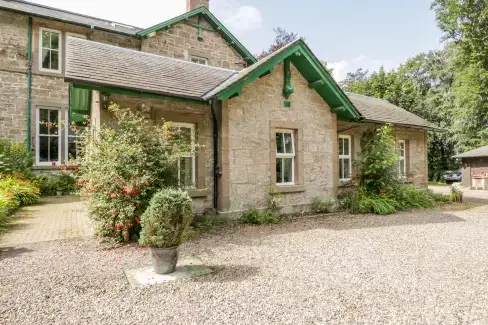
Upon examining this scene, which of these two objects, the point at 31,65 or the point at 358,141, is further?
the point at 31,65

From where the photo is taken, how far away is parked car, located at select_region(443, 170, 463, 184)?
28677mm

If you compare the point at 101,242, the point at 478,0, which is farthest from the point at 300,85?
the point at 478,0

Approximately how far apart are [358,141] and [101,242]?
969cm

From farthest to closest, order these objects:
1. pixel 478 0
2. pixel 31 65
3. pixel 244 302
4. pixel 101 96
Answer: pixel 478 0
pixel 31 65
pixel 101 96
pixel 244 302

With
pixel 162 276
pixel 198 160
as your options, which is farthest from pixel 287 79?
pixel 162 276

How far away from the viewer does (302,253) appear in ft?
17.2

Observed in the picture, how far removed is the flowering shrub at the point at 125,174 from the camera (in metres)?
5.48

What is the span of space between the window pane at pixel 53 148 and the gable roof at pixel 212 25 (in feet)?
20.5

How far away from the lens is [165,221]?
4.00 m

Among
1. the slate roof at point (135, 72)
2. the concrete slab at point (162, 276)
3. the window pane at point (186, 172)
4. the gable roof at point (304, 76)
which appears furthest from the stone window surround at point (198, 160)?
the concrete slab at point (162, 276)

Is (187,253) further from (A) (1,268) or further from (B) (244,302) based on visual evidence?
(A) (1,268)

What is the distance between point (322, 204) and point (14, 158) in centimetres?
1176

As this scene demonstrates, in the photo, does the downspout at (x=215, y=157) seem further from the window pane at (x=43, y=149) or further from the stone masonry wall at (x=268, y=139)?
the window pane at (x=43, y=149)

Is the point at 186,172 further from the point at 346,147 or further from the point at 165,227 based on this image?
the point at 346,147
